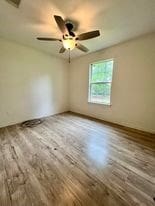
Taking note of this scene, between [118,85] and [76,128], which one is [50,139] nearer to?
[76,128]

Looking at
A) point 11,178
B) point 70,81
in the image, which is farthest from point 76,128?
→ point 70,81

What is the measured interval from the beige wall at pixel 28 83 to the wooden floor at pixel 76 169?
1.03m

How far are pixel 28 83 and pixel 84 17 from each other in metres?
2.62

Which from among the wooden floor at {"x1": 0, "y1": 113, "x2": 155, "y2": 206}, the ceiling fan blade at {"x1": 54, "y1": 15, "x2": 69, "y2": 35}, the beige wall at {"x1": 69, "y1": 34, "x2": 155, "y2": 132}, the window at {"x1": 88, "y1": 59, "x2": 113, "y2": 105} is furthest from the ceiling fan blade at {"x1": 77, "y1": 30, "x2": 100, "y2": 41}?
the wooden floor at {"x1": 0, "y1": 113, "x2": 155, "y2": 206}

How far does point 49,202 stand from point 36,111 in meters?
3.27

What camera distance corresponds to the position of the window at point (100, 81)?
370 cm

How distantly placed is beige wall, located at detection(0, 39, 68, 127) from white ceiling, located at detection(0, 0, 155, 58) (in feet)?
2.17

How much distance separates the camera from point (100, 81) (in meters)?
3.96

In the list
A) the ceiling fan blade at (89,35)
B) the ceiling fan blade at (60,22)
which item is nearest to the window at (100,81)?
the ceiling fan blade at (89,35)

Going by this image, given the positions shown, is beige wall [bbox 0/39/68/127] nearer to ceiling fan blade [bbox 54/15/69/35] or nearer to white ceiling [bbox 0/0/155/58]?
white ceiling [bbox 0/0/155/58]

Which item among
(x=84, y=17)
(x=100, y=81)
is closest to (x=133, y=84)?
(x=100, y=81)

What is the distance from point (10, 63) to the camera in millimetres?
3422

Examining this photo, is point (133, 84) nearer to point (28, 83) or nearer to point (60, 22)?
point (60, 22)

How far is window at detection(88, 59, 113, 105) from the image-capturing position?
12.1 ft
